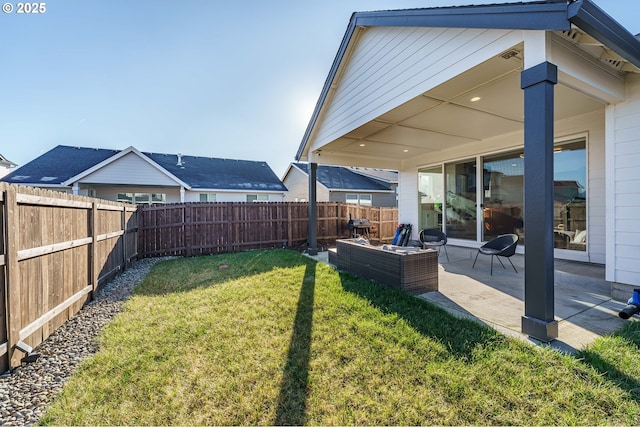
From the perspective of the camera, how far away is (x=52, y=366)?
2.34 m

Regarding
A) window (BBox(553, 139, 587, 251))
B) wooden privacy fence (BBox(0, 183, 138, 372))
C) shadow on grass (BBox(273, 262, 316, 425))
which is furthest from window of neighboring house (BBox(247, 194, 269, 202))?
window (BBox(553, 139, 587, 251))

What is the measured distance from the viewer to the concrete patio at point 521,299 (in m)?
2.67

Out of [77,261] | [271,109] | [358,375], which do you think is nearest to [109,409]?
[358,375]

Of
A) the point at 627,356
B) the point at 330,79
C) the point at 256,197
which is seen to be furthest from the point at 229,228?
the point at 256,197

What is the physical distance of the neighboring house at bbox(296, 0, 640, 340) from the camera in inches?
98.0

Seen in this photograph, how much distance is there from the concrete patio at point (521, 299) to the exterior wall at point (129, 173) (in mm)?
14049

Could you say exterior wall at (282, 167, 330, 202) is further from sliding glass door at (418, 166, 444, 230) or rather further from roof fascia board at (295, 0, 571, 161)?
roof fascia board at (295, 0, 571, 161)

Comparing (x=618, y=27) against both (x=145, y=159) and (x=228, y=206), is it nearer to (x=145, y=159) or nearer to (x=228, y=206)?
(x=228, y=206)

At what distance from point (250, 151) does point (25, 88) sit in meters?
15.8

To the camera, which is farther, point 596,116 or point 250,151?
point 250,151

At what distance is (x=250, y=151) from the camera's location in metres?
22.2

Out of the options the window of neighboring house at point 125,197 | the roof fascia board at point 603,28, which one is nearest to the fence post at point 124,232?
the roof fascia board at point 603,28

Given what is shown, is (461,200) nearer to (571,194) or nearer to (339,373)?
(571,194)

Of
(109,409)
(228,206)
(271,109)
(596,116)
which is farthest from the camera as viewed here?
(271,109)
